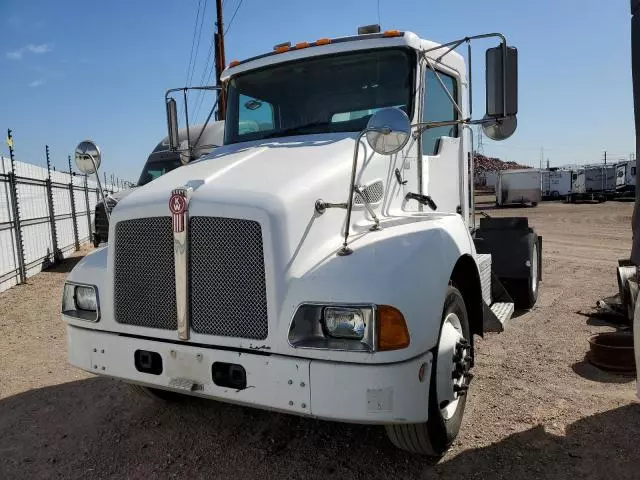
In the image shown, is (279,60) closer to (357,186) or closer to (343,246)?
(357,186)

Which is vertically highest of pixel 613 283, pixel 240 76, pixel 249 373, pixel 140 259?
pixel 240 76

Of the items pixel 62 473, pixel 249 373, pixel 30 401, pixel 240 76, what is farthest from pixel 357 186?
pixel 30 401

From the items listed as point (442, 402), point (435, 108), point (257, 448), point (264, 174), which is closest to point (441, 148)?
point (435, 108)

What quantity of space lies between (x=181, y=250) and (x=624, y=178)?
46.1 meters

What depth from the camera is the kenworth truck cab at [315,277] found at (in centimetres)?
249

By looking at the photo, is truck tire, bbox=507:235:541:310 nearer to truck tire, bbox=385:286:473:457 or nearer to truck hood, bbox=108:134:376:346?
truck tire, bbox=385:286:473:457

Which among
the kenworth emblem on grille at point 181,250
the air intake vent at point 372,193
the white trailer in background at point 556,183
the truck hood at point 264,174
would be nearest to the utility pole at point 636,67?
the air intake vent at point 372,193

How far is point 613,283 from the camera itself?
28.0 feet

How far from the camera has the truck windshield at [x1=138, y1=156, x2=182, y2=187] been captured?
1153 centimetres

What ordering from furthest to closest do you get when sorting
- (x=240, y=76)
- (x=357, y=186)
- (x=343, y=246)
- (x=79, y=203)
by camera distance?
1. (x=79, y=203)
2. (x=240, y=76)
3. (x=357, y=186)
4. (x=343, y=246)

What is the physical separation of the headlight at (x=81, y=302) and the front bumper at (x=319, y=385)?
0.69 meters

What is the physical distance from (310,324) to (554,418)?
2.21 m

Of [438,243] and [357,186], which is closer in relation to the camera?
[438,243]

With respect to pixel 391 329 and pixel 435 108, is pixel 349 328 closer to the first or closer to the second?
pixel 391 329
